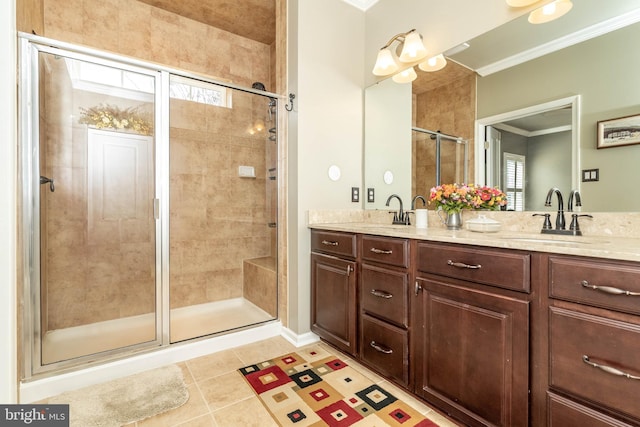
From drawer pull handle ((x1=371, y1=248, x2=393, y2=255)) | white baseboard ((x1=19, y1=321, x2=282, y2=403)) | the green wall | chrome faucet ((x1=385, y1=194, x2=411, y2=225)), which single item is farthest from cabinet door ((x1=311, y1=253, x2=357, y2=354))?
the green wall

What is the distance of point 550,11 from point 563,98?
0.46 m

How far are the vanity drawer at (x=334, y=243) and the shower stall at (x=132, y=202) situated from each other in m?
0.51

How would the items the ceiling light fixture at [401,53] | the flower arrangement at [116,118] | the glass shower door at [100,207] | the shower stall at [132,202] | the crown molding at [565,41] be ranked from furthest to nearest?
the flower arrangement at [116,118]
the ceiling light fixture at [401,53]
the glass shower door at [100,207]
the shower stall at [132,202]
the crown molding at [565,41]

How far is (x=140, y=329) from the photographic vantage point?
2.11 m

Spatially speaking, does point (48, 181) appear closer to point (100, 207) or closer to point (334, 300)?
point (100, 207)

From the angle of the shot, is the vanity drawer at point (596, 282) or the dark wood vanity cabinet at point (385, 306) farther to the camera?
the dark wood vanity cabinet at point (385, 306)

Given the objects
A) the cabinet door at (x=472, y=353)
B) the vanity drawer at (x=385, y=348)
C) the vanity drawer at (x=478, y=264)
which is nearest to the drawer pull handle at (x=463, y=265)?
the vanity drawer at (x=478, y=264)

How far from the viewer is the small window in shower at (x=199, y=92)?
2268 millimetres

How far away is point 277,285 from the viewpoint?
8.17 ft

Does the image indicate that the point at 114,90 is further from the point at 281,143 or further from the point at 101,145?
the point at 281,143

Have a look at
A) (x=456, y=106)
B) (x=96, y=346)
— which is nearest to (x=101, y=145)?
(x=96, y=346)

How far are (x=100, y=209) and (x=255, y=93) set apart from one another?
1.49m

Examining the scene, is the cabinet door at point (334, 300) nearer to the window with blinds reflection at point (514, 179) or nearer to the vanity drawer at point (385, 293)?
the vanity drawer at point (385, 293)

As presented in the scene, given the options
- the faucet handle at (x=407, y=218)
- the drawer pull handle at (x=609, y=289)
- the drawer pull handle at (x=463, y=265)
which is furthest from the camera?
the faucet handle at (x=407, y=218)
